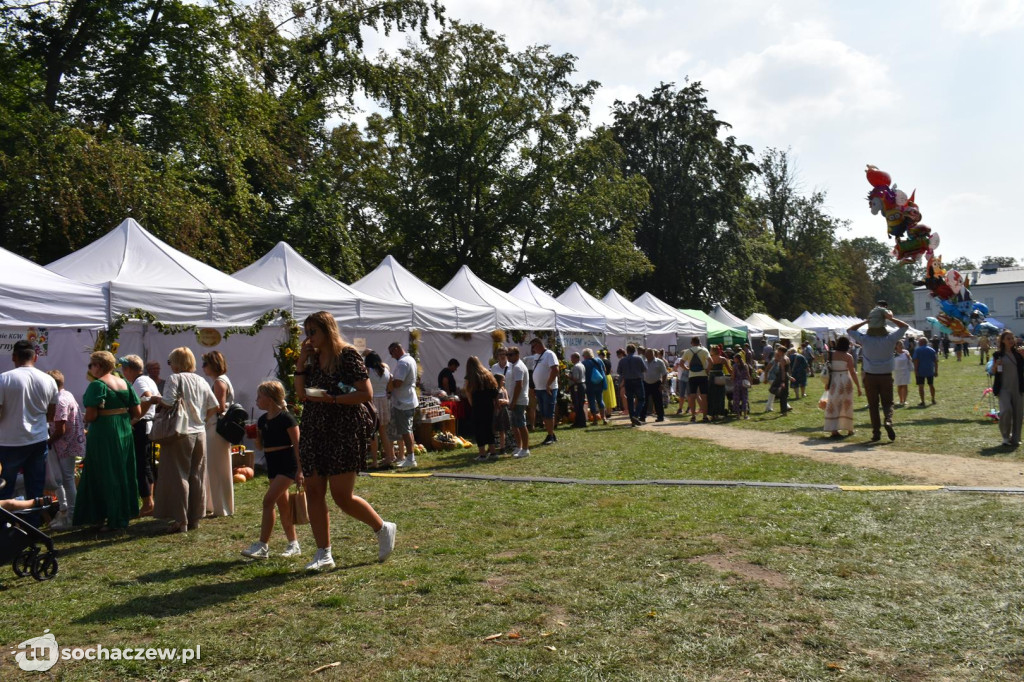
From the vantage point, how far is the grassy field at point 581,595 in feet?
12.6

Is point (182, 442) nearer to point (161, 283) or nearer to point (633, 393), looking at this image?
point (161, 283)

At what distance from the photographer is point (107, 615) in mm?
4684

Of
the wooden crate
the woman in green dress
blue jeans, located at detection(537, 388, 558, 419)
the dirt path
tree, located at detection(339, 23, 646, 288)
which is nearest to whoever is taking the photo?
the woman in green dress

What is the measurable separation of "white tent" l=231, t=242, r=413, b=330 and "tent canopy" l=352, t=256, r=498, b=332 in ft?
1.70

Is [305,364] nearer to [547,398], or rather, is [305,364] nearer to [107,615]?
[107,615]

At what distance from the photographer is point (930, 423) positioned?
49.4 ft

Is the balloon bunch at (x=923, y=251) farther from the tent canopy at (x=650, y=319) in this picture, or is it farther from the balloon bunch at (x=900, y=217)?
the tent canopy at (x=650, y=319)

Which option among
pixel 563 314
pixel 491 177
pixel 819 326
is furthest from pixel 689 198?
pixel 563 314

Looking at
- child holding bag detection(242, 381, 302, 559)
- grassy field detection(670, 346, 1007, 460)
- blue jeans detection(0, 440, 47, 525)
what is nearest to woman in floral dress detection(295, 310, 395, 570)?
child holding bag detection(242, 381, 302, 559)

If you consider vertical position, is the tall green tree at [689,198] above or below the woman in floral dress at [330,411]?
above

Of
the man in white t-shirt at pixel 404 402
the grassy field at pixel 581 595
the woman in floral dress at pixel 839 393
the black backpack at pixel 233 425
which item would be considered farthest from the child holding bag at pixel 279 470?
the woman in floral dress at pixel 839 393

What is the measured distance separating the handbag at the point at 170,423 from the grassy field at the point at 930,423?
31.6 feet

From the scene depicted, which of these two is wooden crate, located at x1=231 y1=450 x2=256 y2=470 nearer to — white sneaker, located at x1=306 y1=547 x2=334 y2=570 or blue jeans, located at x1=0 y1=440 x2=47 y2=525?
blue jeans, located at x1=0 y1=440 x2=47 y2=525

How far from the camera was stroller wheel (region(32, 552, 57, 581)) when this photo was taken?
5.59m
